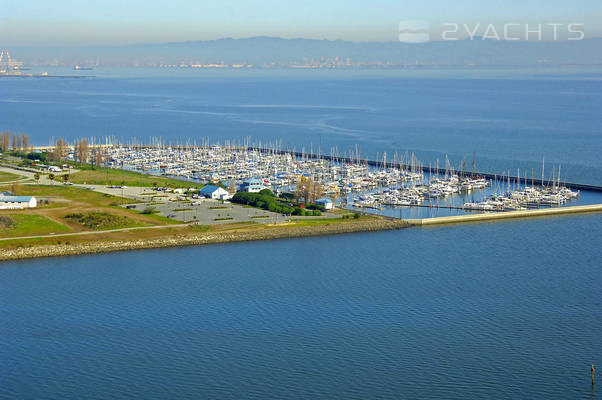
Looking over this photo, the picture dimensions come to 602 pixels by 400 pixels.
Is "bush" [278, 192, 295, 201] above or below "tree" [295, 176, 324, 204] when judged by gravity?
below

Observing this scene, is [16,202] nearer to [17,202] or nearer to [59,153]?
[17,202]

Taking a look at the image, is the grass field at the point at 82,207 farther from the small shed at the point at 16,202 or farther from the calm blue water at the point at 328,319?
the calm blue water at the point at 328,319

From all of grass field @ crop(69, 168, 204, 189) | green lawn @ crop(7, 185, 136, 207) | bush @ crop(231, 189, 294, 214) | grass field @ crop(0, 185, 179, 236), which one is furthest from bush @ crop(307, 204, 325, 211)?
green lawn @ crop(7, 185, 136, 207)

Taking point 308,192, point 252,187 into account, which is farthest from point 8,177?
point 308,192

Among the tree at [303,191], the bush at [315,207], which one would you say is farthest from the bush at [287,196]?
the bush at [315,207]

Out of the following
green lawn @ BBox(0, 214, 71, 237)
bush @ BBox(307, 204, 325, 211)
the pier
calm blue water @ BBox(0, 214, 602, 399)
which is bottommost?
calm blue water @ BBox(0, 214, 602, 399)

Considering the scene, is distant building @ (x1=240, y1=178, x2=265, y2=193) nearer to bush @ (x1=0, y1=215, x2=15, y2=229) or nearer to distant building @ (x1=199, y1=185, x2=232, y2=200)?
distant building @ (x1=199, y1=185, x2=232, y2=200)

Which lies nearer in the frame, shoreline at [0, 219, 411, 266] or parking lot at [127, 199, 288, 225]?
shoreline at [0, 219, 411, 266]
